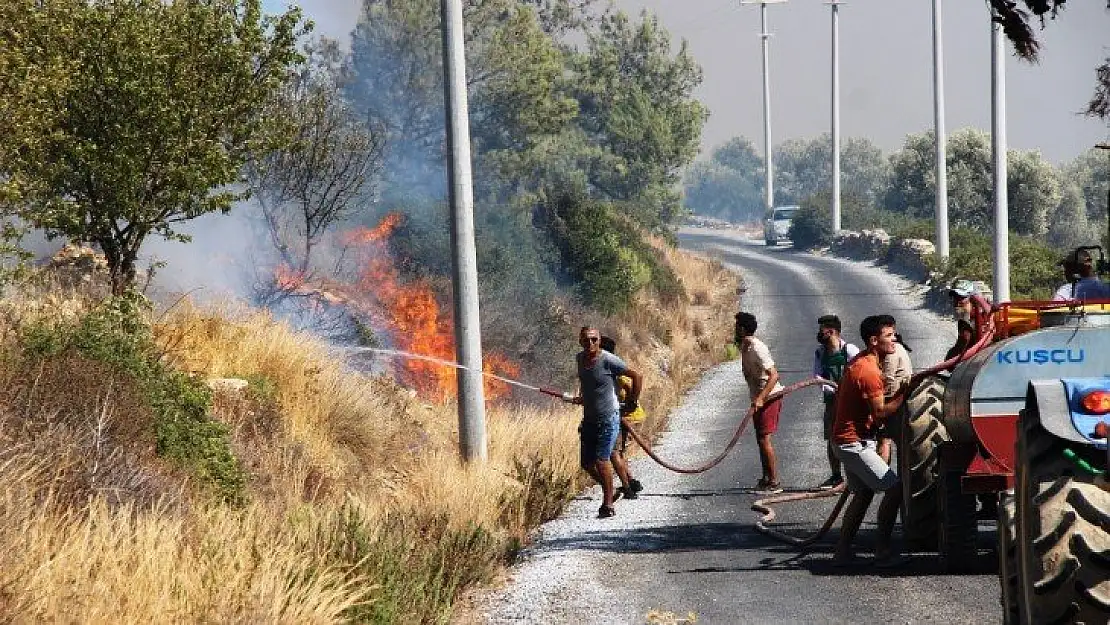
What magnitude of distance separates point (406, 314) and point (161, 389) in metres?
14.9

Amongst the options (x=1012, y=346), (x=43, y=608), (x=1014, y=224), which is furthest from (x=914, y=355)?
(x=1014, y=224)

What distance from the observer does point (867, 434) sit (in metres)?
11.9

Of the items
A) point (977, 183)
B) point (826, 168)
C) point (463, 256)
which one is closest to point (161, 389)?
point (463, 256)

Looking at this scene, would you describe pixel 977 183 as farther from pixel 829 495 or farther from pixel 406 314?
pixel 829 495

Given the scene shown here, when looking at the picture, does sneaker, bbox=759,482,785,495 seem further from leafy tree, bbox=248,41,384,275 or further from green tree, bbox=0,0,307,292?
leafy tree, bbox=248,41,384,275

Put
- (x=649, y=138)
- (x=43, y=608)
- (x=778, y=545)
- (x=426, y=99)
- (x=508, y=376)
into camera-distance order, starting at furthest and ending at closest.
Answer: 1. (x=649, y=138)
2. (x=426, y=99)
3. (x=508, y=376)
4. (x=778, y=545)
5. (x=43, y=608)

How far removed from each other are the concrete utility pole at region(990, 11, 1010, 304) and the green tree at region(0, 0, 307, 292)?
18.3 meters

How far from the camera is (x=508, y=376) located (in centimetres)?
2708

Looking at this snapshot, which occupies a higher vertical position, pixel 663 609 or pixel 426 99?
pixel 426 99

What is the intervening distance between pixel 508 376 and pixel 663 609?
1661cm

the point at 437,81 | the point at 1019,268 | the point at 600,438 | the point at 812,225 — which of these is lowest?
the point at 1019,268

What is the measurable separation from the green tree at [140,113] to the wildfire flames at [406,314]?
659cm

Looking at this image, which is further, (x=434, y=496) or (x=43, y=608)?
(x=434, y=496)

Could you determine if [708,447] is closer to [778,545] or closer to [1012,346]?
[778,545]
